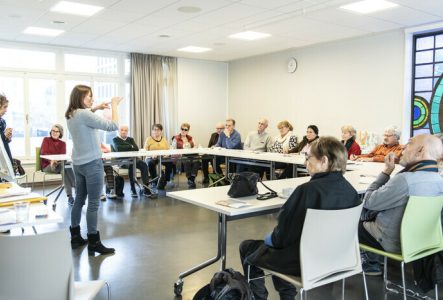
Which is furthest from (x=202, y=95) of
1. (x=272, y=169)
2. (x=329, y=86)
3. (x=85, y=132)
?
(x=85, y=132)

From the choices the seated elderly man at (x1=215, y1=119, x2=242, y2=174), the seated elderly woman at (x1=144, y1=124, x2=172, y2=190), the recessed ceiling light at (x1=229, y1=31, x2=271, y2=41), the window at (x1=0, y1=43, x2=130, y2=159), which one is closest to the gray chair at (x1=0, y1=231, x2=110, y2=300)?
the seated elderly woman at (x1=144, y1=124, x2=172, y2=190)

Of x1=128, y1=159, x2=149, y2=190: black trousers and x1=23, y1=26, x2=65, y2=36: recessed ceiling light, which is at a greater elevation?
x1=23, y1=26, x2=65, y2=36: recessed ceiling light

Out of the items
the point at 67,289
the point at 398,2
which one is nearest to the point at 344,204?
the point at 67,289

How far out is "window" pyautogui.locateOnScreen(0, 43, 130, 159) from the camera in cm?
746

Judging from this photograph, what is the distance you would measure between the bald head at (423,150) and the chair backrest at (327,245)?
2.10 feet

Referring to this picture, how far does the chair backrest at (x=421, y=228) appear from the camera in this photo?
230 centimetres

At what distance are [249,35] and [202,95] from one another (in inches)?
116

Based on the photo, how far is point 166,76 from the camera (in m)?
9.09

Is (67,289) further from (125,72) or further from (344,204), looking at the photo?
(125,72)

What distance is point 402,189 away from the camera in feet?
7.79

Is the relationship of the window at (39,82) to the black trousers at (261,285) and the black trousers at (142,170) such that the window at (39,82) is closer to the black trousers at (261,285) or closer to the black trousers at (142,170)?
the black trousers at (142,170)

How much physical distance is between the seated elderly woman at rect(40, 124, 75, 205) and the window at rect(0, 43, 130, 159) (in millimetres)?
1707

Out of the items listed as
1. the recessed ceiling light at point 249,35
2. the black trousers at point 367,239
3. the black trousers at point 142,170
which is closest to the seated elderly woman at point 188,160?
the black trousers at point 142,170

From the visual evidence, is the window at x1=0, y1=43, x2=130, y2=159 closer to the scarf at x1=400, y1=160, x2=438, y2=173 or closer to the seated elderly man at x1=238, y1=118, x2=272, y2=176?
the seated elderly man at x1=238, y1=118, x2=272, y2=176
